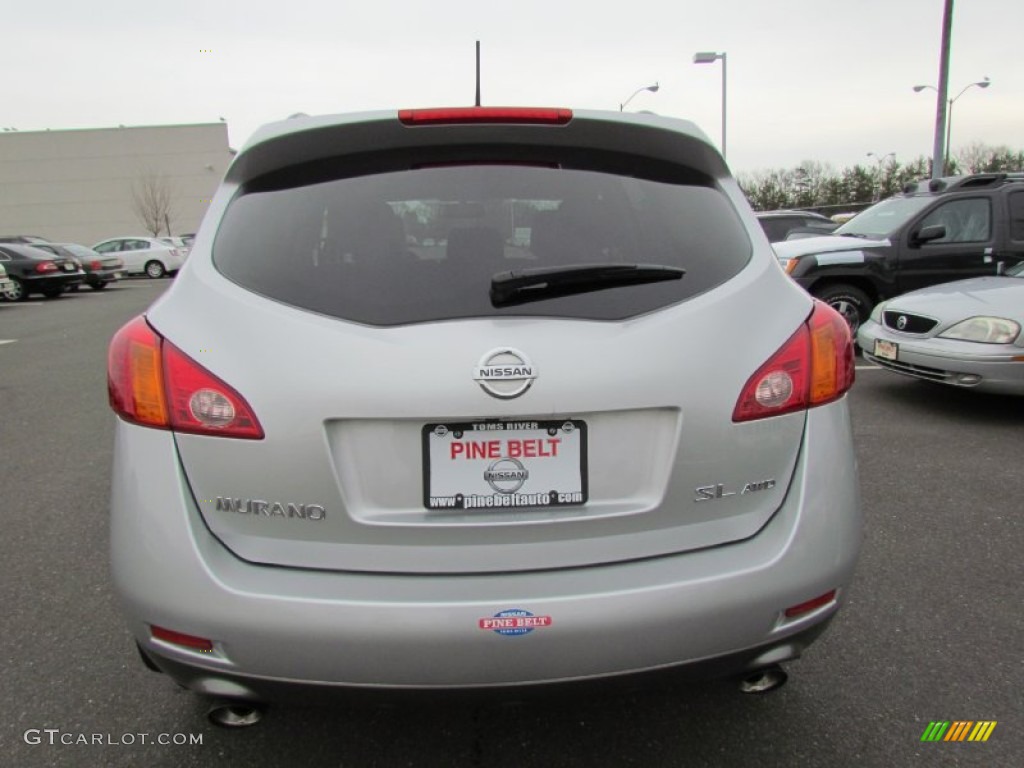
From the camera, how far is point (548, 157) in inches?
75.9

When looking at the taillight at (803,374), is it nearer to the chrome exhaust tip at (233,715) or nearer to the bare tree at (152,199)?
the chrome exhaust tip at (233,715)

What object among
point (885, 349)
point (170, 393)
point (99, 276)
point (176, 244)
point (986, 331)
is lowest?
point (885, 349)

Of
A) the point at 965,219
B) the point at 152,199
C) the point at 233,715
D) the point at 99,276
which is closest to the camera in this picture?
the point at 233,715

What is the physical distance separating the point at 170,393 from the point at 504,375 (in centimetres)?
75

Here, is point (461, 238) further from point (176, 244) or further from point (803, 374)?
point (176, 244)

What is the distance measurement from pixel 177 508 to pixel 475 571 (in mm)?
665

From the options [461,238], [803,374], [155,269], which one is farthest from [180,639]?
[155,269]

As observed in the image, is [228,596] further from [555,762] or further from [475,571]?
[555,762]

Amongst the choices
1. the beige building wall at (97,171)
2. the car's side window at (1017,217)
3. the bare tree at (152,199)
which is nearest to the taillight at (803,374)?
the car's side window at (1017,217)

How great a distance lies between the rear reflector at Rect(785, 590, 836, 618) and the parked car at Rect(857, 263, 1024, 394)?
4.37 meters

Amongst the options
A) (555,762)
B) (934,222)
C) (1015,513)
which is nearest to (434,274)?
(555,762)

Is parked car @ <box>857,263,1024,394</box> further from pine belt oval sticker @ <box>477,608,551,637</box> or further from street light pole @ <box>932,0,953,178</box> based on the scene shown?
street light pole @ <box>932,0,953,178</box>

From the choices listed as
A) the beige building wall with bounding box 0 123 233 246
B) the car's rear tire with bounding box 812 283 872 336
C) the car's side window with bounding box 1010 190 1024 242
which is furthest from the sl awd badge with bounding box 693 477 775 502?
the beige building wall with bounding box 0 123 233 246

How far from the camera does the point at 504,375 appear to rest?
5.13 feet
